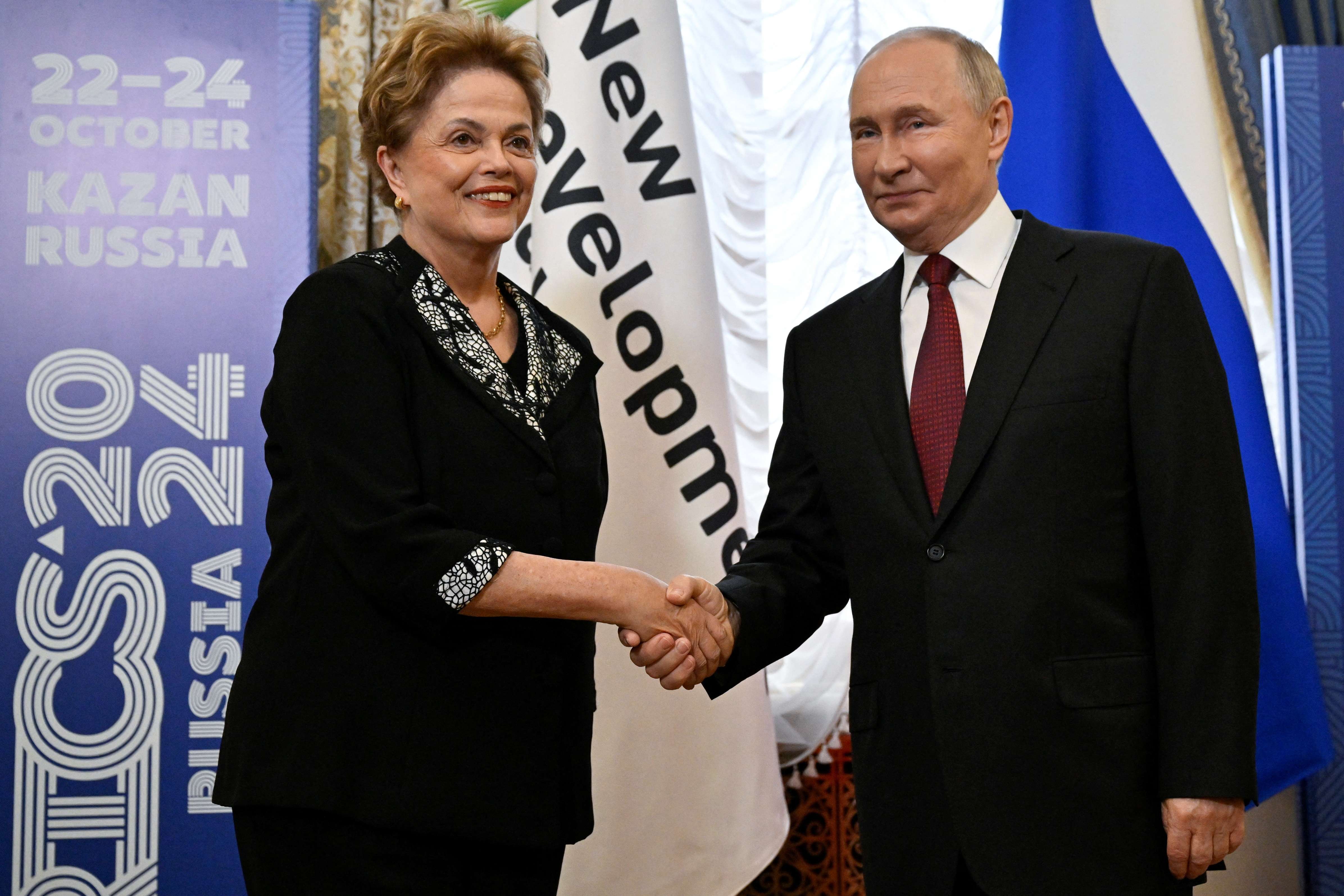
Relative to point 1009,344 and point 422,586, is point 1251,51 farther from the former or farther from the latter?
point 422,586

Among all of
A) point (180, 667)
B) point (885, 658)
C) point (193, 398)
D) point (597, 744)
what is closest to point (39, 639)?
point (180, 667)

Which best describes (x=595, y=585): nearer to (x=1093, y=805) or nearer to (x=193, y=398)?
(x=1093, y=805)

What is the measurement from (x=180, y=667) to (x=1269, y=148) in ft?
8.66

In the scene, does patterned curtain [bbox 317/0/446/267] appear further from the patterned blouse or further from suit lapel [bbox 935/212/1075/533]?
suit lapel [bbox 935/212/1075/533]

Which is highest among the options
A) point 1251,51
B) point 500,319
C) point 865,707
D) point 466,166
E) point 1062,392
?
point 1251,51

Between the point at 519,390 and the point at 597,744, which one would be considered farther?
the point at 597,744

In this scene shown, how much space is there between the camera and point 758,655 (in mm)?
2000

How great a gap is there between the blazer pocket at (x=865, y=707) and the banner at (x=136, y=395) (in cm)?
129

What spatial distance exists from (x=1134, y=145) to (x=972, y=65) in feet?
3.28

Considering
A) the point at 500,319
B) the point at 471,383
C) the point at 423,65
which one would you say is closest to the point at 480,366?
the point at 471,383

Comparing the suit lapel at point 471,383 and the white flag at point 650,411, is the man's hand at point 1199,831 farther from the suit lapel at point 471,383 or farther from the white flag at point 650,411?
the white flag at point 650,411

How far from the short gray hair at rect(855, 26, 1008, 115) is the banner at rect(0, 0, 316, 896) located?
1.26 meters

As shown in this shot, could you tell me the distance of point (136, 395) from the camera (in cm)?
238

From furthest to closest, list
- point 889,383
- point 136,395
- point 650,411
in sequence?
point 650,411
point 136,395
point 889,383
